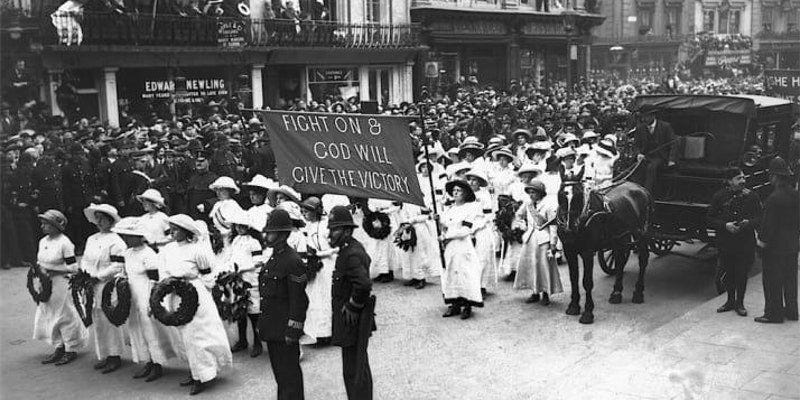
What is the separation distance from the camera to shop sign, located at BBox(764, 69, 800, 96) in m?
15.6

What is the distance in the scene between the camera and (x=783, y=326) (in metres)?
9.94

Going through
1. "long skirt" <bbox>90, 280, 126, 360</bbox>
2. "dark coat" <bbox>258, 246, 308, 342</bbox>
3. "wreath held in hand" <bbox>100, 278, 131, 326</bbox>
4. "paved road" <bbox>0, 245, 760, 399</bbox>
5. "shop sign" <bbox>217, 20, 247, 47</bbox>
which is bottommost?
"paved road" <bbox>0, 245, 760, 399</bbox>

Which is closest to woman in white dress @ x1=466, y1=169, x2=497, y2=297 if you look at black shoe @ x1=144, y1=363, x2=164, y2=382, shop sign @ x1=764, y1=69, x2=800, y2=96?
black shoe @ x1=144, y1=363, x2=164, y2=382

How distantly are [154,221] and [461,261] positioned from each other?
382cm

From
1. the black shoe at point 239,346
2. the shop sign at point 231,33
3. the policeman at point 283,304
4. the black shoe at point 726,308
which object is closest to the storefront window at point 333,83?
the shop sign at point 231,33

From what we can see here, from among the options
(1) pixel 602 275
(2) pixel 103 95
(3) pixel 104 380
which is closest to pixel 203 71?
(2) pixel 103 95

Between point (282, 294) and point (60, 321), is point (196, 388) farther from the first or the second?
point (60, 321)

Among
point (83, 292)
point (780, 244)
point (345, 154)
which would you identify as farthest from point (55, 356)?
point (780, 244)

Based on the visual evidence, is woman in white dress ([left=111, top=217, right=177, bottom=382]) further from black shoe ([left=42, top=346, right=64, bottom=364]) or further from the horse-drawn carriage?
the horse-drawn carriage

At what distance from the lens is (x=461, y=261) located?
426 inches

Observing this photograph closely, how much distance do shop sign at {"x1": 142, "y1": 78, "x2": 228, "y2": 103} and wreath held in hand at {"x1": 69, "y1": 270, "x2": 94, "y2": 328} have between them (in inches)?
505

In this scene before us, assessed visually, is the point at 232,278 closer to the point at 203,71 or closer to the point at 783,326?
the point at 783,326

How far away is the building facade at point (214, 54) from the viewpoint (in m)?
19.1

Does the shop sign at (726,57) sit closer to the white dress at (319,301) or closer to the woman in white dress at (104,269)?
the white dress at (319,301)
